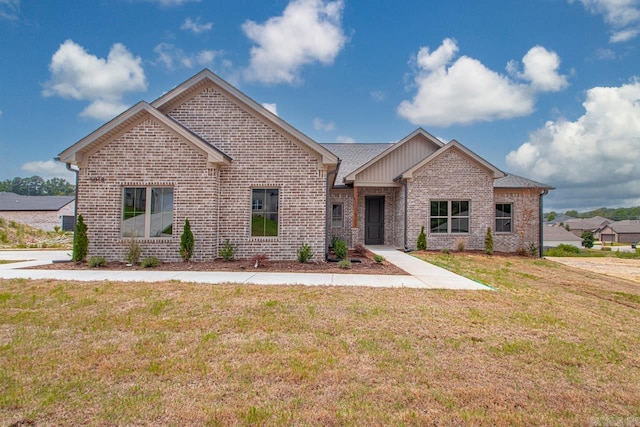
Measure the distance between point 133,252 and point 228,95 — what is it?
5830mm

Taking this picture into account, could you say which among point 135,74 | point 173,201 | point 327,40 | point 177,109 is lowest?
point 173,201

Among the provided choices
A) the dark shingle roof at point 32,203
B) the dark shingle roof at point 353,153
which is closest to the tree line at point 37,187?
the dark shingle roof at point 32,203

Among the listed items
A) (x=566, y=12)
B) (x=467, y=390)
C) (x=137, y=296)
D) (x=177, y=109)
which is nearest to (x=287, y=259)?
(x=137, y=296)

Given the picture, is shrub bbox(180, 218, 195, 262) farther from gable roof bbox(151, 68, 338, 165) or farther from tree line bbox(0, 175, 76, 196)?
tree line bbox(0, 175, 76, 196)

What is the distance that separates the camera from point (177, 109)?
11.3 m

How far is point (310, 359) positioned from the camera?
11.7 ft

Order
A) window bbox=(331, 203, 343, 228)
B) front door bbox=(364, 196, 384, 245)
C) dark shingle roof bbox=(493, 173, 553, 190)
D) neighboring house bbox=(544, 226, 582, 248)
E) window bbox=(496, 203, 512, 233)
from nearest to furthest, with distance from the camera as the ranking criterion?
dark shingle roof bbox=(493, 173, 553, 190), window bbox=(496, 203, 512, 233), window bbox=(331, 203, 343, 228), front door bbox=(364, 196, 384, 245), neighboring house bbox=(544, 226, 582, 248)

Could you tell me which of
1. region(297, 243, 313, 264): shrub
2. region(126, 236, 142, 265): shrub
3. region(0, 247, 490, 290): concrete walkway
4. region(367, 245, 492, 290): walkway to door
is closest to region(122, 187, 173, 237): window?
region(126, 236, 142, 265): shrub

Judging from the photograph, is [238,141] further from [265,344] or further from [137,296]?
[265,344]

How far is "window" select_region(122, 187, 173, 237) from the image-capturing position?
1042cm

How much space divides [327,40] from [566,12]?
9.26 metres

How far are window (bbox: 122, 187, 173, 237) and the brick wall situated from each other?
34.4 feet

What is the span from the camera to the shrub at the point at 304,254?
1052 centimetres

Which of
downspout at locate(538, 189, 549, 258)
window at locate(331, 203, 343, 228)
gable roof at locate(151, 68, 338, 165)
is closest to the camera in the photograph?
gable roof at locate(151, 68, 338, 165)
